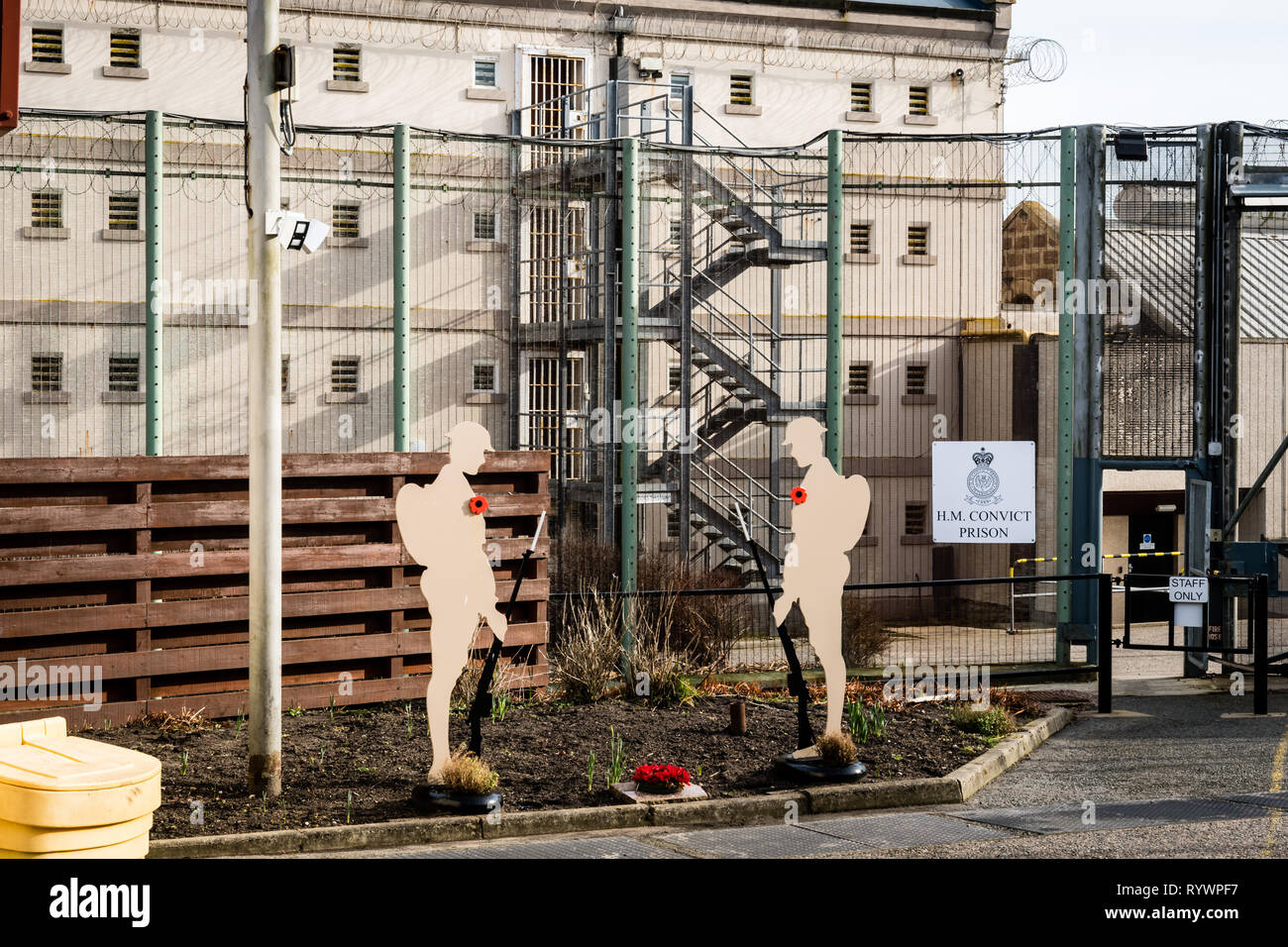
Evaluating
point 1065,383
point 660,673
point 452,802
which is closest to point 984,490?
point 1065,383

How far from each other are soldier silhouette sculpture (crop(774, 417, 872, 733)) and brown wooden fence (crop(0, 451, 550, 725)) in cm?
317

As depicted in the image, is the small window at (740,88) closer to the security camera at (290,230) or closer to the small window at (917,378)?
the small window at (917,378)

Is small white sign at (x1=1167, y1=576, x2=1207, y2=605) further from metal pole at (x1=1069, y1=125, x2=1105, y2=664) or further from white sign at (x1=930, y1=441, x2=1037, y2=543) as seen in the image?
white sign at (x1=930, y1=441, x2=1037, y2=543)

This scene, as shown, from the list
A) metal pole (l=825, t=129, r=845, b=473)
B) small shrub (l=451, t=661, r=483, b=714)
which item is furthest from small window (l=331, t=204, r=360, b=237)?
small shrub (l=451, t=661, r=483, b=714)

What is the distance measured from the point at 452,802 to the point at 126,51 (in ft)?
75.4

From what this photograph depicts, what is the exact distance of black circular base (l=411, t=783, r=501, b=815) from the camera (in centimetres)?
889

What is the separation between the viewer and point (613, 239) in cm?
1656

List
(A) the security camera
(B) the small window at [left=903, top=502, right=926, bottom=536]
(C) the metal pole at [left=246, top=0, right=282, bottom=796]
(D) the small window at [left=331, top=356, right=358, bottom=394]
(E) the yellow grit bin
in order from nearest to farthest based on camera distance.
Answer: (E) the yellow grit bin < (A) the security camera < (C) the metal pole at [left=246, top=0, right=282, bottom=796] < (D) the small window at [left=331, top=356, right=358, bottom=394] < (B) the small window at [left=903, top=502, right=926, bottom=536]

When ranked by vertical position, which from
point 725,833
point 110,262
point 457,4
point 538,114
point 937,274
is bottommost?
point 725,833

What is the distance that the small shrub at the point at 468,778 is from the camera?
29.4 ft

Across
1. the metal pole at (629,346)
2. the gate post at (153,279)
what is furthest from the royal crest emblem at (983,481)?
the gate post at (153,279)
